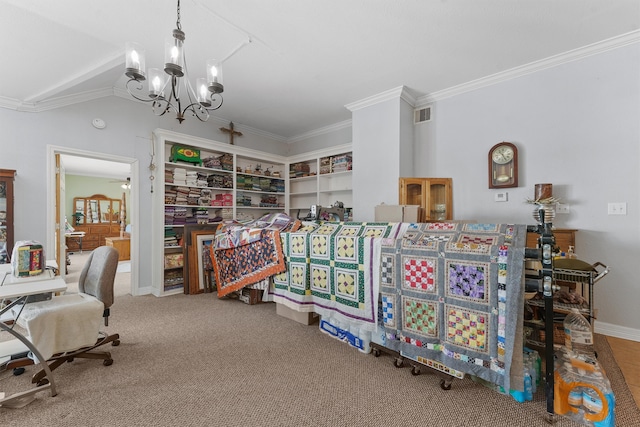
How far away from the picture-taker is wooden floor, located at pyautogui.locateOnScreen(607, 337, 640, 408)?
1797mm

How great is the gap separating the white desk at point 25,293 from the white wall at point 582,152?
12.3ft

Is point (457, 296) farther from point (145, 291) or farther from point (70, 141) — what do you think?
point (70, 141)

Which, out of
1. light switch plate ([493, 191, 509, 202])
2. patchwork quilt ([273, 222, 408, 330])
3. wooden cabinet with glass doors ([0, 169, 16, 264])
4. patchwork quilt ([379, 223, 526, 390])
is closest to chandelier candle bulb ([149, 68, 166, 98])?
patchwork quilt ([273, 222, 408, 330])

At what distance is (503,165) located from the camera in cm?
307

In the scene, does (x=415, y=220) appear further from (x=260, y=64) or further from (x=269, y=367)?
(x=260, y=64)

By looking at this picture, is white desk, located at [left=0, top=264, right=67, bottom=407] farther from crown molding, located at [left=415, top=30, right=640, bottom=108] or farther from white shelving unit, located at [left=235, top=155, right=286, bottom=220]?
crown molding, located at [left=415, top=30, right=640, bottom=108]

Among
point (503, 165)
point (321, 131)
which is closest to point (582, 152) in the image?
point (503, 165)

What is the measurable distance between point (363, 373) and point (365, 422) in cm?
46

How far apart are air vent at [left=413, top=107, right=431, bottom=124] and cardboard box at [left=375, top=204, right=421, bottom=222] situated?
1675 millimetres

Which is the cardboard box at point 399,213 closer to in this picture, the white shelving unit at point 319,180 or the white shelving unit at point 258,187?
the white shelving unit at point 319,180

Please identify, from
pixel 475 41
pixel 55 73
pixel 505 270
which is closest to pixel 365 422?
pixel 505 270

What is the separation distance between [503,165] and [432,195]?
0.79 metres

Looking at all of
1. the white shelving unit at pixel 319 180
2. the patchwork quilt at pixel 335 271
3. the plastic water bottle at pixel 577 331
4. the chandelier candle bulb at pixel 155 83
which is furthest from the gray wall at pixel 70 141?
the plastic water bottle at pixel 577 331

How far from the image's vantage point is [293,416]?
59.3 inches
